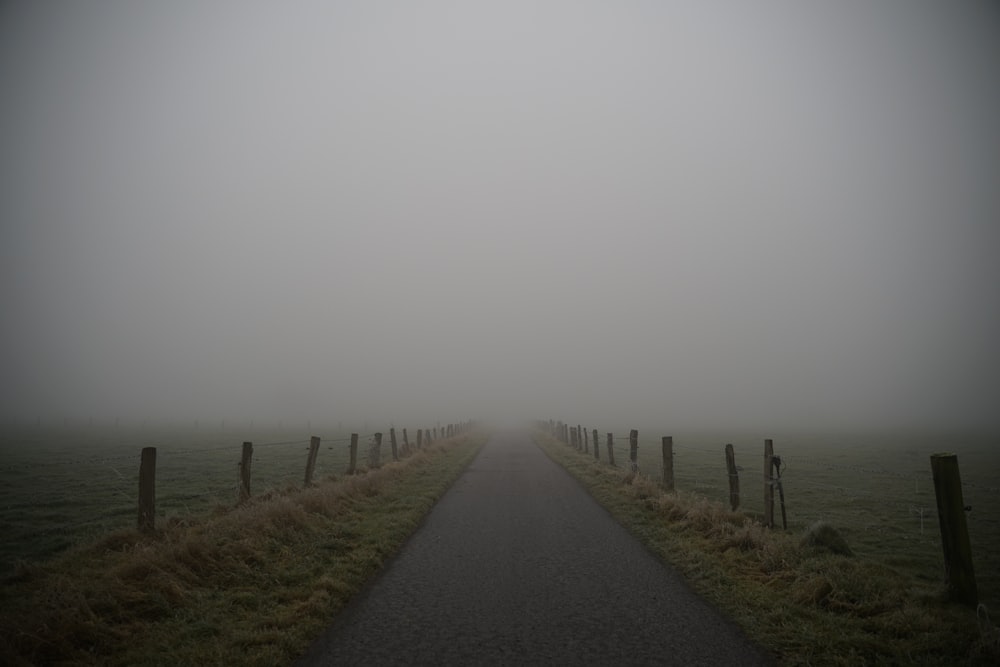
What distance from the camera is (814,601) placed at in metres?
6.11

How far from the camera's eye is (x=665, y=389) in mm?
195000

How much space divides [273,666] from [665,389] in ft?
673

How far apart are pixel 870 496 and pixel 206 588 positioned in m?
20.8

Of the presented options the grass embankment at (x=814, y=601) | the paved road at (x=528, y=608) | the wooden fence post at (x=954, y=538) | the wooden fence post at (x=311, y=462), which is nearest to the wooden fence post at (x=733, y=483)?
the grass embankment at (x=814, y=601)

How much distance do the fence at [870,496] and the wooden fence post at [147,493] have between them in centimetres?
1190

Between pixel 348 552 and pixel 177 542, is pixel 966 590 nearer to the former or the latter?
pixel 348 552

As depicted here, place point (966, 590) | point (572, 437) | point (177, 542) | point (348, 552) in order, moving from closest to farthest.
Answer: point (966, 590) → point (177, 542) → point (348, 552) → point (572, 437)

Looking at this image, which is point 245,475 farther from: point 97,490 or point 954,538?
point 954,538

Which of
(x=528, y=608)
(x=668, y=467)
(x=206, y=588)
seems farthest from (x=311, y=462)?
(x=668, y=467)

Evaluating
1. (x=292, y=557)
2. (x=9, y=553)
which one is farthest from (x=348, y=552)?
(x=9, y=553)

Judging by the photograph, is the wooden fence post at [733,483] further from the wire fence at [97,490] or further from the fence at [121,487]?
the wire fence at [97,490]

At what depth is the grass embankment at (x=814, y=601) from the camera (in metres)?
4.82

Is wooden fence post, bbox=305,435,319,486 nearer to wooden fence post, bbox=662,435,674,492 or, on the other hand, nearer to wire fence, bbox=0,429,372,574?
wire fence, bbox=0,429,372,574

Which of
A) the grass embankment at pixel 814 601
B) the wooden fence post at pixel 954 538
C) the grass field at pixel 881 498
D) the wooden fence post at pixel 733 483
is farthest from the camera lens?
the wooden fence post at pixel 733 483
